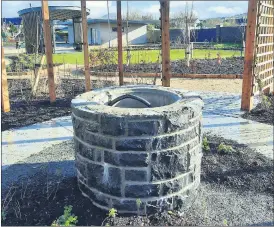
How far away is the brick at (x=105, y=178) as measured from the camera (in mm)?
2859

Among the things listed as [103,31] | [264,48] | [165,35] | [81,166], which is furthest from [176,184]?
[103,31]

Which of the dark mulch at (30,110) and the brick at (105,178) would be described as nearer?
the brick at (105,178)

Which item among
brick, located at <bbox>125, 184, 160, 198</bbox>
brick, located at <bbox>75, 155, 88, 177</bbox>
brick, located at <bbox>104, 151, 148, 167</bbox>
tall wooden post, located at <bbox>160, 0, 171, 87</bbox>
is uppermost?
tall wooden post, located at <bbox>160, 0, 171, 87</bbox>

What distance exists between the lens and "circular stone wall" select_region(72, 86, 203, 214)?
2744mm

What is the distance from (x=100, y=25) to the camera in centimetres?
3497

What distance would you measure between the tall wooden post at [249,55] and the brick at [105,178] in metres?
4.86

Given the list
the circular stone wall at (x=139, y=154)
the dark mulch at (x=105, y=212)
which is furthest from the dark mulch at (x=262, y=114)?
the circular stone wall at (x=139, y=154)

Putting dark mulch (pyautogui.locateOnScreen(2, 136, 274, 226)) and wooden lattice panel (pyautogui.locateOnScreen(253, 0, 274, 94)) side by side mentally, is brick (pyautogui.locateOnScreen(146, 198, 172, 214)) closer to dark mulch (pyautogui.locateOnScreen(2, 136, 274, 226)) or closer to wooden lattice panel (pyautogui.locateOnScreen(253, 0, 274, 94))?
dark mulch (pyautogui.locateOnScreen(2, 136, 274, 226))

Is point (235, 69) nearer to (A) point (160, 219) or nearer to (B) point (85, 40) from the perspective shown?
(B) point (85, 40)

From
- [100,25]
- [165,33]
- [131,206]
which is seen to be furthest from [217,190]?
[100,25]

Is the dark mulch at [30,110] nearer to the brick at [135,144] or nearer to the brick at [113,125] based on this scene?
the brick at [113,125]

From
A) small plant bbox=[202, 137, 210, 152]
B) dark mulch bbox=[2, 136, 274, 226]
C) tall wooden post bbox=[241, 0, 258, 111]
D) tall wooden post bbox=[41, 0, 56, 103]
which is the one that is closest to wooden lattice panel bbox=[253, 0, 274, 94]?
tall wooden post bbox=[241, 0, 258, 111]

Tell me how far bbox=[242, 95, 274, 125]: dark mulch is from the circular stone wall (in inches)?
138

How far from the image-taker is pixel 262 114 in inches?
256
